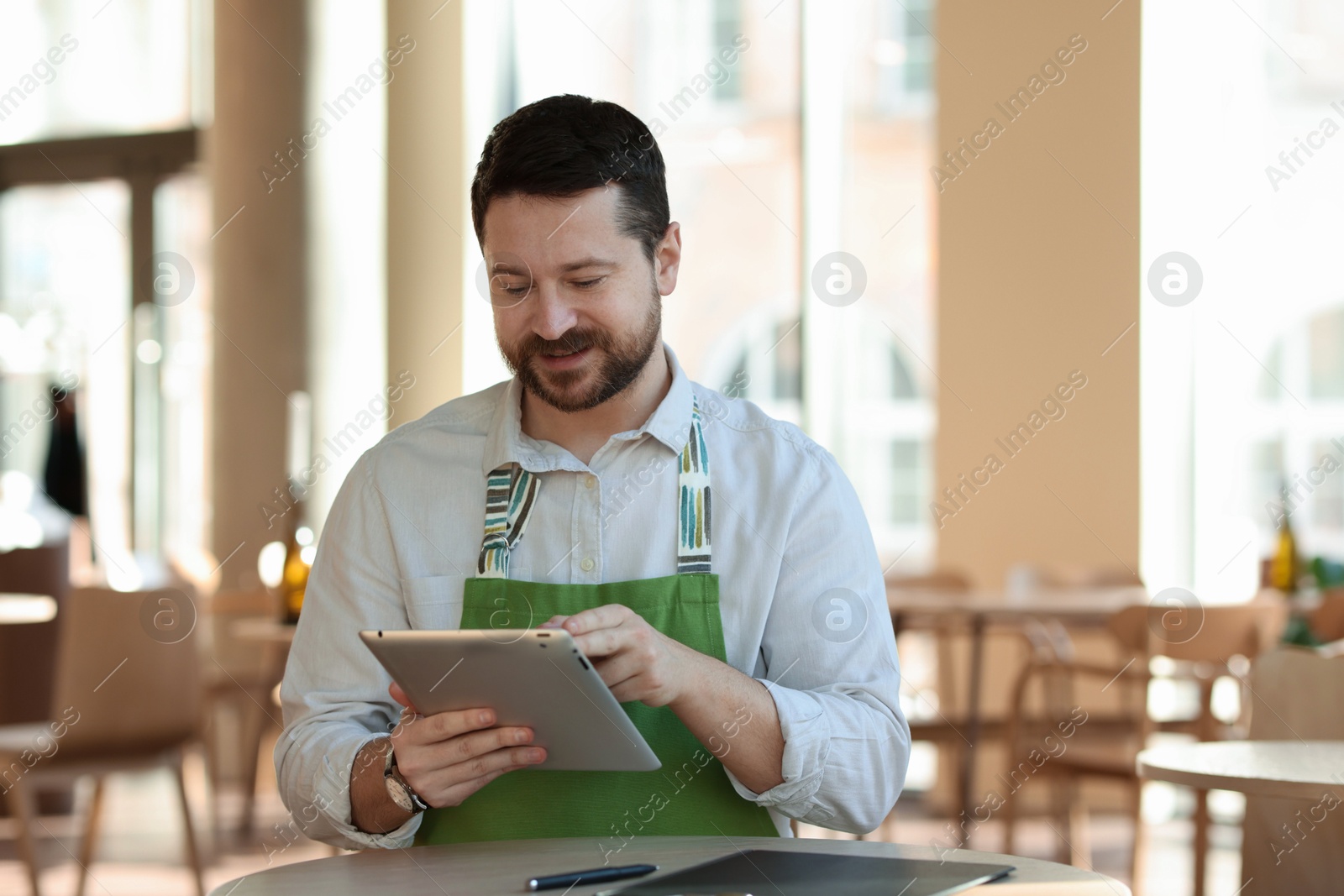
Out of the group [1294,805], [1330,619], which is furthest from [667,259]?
[1330,619]

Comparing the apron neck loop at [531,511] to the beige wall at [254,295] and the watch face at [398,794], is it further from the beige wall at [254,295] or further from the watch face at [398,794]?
the beige wall at [254,295]

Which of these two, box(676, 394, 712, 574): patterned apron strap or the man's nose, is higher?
the man's nose

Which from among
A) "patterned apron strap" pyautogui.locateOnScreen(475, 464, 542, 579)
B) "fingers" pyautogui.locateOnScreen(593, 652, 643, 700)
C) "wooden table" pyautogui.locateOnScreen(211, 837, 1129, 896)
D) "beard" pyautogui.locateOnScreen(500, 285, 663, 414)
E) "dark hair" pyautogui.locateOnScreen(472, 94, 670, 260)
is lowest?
"wooden table" pyautogui.locateOnScreen(211, 837, 1129, 896)

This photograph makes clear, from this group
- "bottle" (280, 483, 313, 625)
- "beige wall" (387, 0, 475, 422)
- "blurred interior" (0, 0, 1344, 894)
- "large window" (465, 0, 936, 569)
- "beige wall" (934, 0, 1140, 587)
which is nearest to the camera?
"bottle" (280, 483, 313, 625)

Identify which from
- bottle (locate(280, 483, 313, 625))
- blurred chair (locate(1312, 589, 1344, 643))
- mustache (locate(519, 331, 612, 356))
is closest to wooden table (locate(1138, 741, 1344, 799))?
mustache (locate(519, 331, 612, 356))

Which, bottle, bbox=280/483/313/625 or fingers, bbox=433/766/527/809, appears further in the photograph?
bottle, bbox=280/483/313/625

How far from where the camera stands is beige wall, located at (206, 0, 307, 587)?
238 inches

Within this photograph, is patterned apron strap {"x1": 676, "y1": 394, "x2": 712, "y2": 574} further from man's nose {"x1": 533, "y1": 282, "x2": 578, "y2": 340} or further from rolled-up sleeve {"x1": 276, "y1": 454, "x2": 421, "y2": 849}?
rolled-up sleeve {"x1": 276, "y1": 454, "x2": 421, "y2": 849}

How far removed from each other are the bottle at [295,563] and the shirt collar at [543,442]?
2.10 m

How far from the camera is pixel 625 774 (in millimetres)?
1480

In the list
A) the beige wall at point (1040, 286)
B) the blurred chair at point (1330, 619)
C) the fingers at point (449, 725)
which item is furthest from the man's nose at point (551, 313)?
the beige wall at point (1040, 286)

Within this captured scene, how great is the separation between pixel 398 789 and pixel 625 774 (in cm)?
24

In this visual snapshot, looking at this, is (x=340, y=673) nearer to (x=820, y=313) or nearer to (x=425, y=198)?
(x=820, y=313)

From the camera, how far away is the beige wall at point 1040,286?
5191 mm
